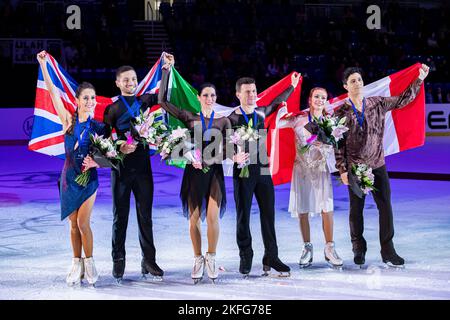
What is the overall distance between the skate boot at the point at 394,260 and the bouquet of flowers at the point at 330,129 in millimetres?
1048

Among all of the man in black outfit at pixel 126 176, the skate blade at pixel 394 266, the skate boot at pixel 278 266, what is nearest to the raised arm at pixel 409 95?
the skate blade at pixel 394 266

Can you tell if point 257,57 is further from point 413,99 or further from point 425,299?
point 425,299

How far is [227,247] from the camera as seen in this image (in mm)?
7434

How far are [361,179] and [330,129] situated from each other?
0.50 meters

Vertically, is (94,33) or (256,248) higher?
(94,33)

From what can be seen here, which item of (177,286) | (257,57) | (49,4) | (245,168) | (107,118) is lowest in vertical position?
(177,286)

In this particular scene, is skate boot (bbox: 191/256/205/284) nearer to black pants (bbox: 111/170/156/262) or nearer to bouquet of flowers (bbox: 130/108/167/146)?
black pants (bbox: 111/170/156/262)

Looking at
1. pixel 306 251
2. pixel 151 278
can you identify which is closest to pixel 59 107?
pixel 151 278

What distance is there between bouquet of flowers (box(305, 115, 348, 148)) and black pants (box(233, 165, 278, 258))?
59 centimetres

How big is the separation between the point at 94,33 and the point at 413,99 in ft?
49.4

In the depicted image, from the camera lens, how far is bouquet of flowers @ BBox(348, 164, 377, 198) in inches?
251

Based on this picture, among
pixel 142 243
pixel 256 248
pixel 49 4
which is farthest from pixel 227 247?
pixel 49 4

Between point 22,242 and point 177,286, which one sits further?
point 22,242

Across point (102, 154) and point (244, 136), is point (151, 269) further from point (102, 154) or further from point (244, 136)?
point (244, 136)
